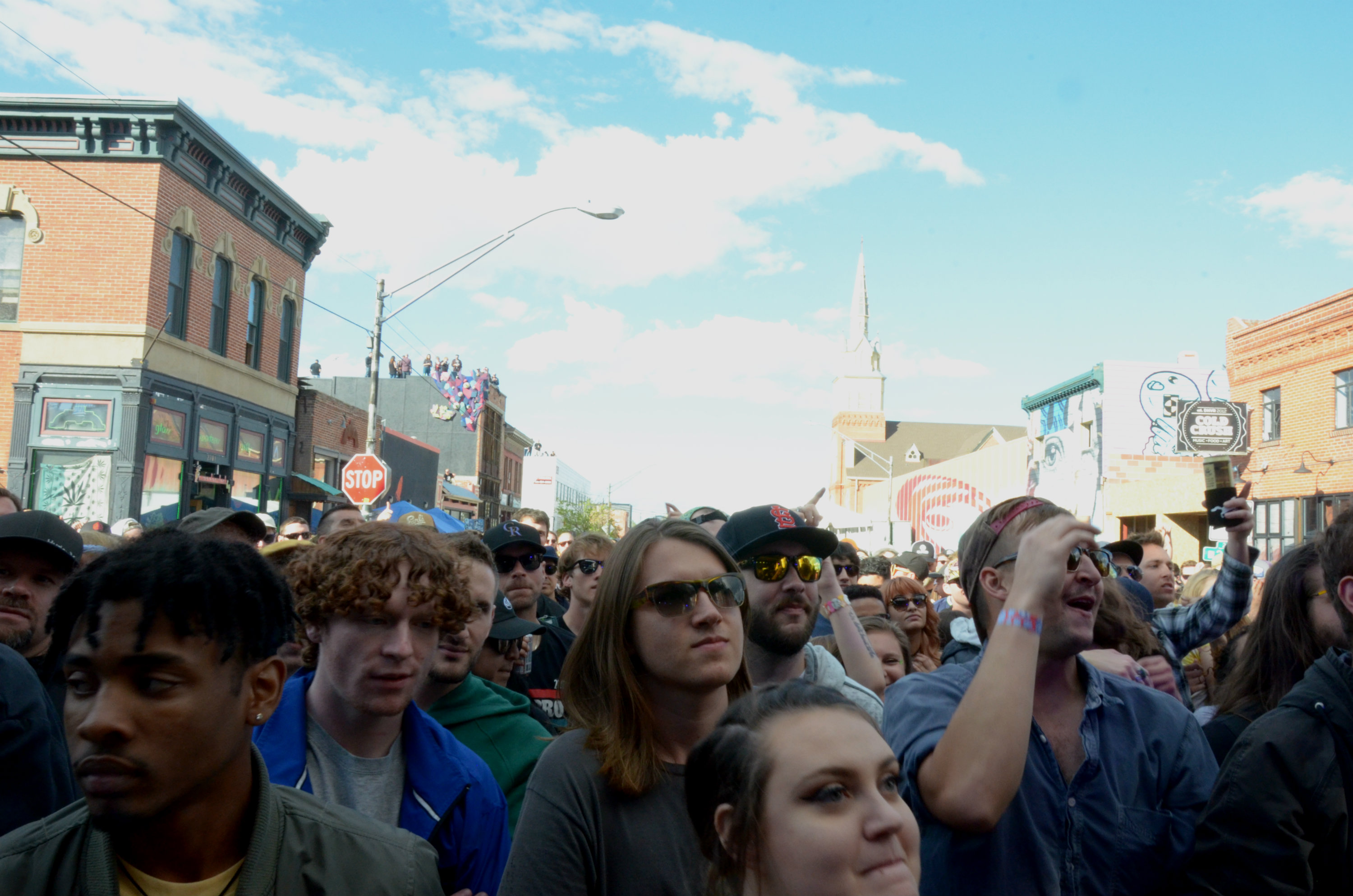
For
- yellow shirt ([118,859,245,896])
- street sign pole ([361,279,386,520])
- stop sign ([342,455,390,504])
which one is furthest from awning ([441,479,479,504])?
yellow shirt ([118,859,245,896])

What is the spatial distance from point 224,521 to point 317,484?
912 inches

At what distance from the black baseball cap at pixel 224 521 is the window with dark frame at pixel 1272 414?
→ 96.3 ft

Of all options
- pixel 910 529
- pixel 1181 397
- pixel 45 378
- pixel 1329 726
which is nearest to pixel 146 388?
pixel 45 378

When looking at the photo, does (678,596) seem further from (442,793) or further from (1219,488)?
(1219,488)

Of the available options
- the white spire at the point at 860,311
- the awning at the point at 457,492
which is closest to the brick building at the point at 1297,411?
the awning at the point at 457,492

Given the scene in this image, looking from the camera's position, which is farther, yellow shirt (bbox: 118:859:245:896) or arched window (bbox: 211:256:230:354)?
arched window (bbox: 211:256:230:354)

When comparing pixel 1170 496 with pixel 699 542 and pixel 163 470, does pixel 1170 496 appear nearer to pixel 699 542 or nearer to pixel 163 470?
pixel 163 470

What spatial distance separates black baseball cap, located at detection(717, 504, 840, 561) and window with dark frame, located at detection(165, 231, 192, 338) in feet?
63.5

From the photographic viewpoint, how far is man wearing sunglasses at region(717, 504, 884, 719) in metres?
3.88

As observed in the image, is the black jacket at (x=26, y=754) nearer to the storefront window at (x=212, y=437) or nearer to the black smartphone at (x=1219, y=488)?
the black smartphone at (x=1219, y=488)

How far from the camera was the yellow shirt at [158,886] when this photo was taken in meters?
1.84

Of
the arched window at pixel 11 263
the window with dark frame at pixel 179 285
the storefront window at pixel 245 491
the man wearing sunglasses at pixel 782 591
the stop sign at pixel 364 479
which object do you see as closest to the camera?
the man wearing sunglasses at pixel 782 591

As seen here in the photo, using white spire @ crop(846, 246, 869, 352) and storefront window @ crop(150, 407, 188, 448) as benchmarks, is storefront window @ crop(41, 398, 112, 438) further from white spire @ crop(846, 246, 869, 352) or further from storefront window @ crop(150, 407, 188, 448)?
white spire @ crop(846, 246, 869, 352)

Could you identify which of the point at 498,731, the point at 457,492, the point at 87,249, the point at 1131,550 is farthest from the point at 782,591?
the point at 457,492
